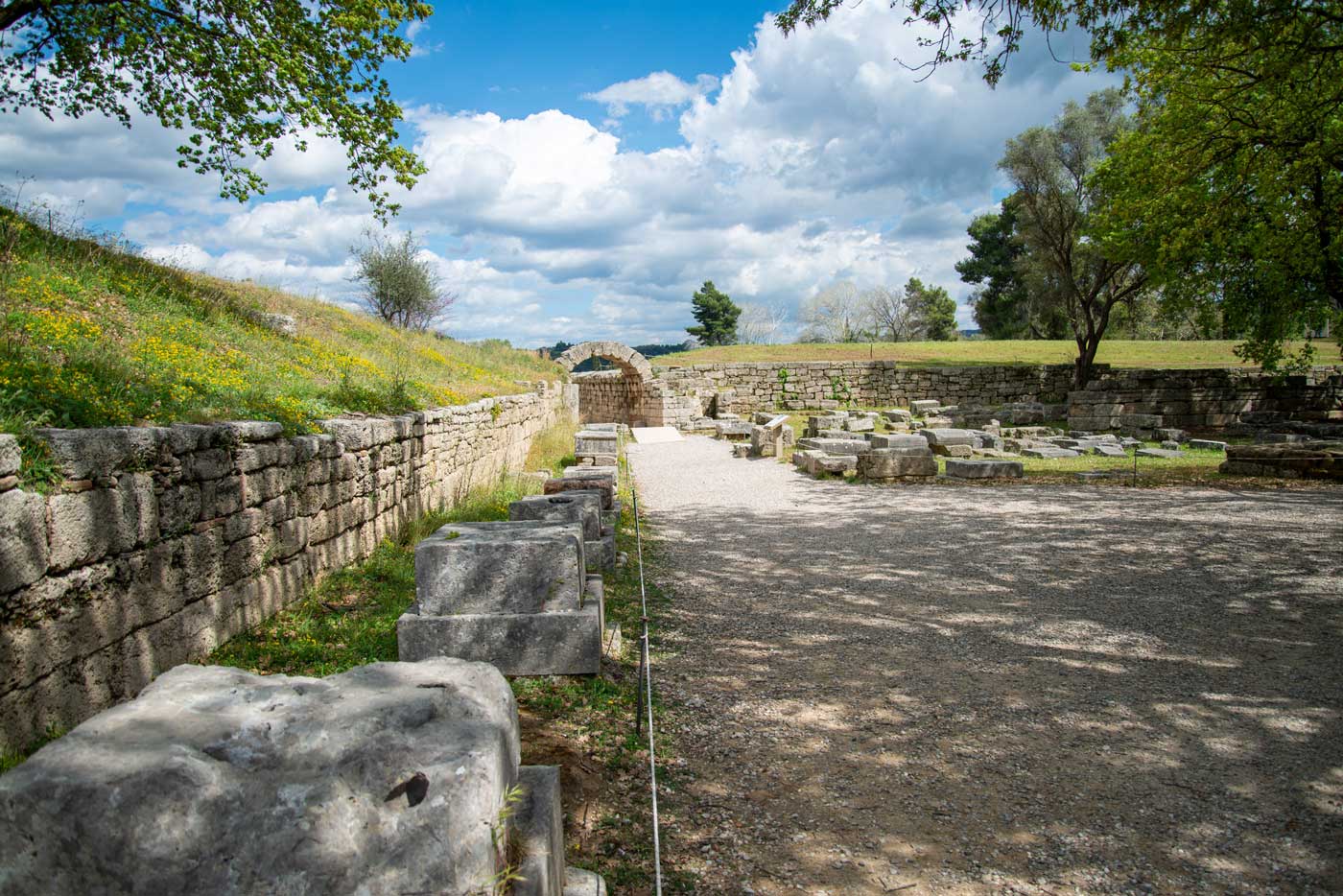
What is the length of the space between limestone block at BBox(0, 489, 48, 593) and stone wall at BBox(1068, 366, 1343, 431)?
25027 millimetres

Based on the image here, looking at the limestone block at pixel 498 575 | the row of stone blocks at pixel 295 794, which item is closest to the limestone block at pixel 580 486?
the limestone block at pixel 498 575

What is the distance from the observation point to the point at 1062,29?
7402 millimetres

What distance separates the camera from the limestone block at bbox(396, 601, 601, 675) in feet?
15.5

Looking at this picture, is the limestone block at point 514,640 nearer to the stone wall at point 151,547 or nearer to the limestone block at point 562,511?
the stone wall at point 151,547

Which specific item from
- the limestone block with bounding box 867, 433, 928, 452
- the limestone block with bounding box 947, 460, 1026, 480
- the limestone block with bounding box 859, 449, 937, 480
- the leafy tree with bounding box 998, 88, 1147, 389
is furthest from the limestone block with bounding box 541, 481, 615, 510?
the leafy tree with bounding box 998, 88, 1147, 389

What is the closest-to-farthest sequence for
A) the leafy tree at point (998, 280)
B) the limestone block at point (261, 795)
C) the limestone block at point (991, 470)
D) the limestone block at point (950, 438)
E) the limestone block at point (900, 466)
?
the limestone block at point (261, 795) → the limestone block at point (991, 470) → the limestone block at point (900, 466) → the limestone block at point (950, 438) → the leafy tree at point (998, 280)

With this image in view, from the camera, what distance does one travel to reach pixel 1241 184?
10031mm

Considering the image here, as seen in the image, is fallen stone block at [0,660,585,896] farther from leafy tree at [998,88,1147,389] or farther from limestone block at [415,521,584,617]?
leafy tree at [998,88,1147,389]

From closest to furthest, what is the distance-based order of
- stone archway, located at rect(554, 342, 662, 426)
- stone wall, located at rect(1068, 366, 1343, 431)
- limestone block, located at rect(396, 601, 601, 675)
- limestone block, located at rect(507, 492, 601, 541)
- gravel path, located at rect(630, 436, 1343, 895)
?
gravel path, located at rect(630, 436, 1343, 895)
limestone block, located at rect(396, 601, 601, 675)
limestone block, located at rect(507, 492, 601, 541)
stone wall, located at rect(1068, 366, 1343, 431)
stone archway, located at rect(554, 342, 662, 426)

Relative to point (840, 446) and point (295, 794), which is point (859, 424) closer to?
point (840, 446)

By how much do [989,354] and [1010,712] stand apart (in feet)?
107

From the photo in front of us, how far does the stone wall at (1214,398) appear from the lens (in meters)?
23.3

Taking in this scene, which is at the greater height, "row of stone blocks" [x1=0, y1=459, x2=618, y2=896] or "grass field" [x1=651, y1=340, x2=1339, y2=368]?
"grass field" [x1=651, y1=340, x2=1339, y2=368]

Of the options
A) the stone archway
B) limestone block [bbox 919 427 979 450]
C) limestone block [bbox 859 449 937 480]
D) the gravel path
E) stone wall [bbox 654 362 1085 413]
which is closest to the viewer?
the gravel path
